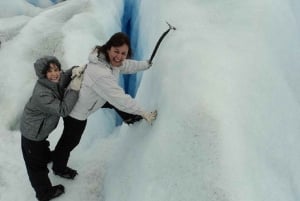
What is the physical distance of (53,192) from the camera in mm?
3322

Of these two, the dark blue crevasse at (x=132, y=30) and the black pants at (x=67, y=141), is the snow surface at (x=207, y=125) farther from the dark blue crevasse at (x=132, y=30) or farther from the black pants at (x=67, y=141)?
the dark blue crevasse at (x=132, y=30)

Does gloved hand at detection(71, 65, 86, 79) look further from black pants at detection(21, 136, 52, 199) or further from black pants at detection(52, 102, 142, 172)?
black pants at detection(21, 136, 52, 199)

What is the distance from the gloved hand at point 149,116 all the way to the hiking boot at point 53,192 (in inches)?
39.0

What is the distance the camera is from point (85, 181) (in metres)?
3.54

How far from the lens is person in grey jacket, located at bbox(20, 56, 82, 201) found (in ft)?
9.14

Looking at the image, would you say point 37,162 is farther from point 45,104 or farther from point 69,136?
point 45,104

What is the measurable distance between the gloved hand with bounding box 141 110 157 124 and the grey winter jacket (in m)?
0.44

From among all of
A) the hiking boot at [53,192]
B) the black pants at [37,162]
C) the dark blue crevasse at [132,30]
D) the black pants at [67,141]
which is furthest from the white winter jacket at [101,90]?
the dark blue crevasse at [132,30]

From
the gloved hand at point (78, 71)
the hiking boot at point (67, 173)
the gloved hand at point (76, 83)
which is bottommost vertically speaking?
the hiking boot at point (67, 173)

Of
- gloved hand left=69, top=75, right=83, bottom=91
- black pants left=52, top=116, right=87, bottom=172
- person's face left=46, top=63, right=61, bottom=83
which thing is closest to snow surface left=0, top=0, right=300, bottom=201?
black pants left=52, top=116, right=87, bottom=172

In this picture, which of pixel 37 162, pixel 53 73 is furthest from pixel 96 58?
pixel 37 162

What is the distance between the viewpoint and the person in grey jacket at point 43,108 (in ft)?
9.14

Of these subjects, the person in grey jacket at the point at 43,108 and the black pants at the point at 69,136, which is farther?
the black pants at the point at 69,136

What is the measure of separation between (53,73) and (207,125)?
3.27 ft
